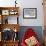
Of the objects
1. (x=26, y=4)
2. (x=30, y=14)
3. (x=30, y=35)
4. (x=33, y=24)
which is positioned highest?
(x=26, y=4)

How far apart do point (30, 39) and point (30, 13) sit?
43.2 inches

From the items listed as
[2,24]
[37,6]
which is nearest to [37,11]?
[37,6]

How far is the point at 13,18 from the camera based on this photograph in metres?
5.86

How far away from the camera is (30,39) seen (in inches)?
206

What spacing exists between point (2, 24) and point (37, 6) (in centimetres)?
148

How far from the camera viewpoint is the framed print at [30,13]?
19.1 feet

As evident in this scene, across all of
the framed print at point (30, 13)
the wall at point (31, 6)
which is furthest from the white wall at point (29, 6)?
the framed print at point (30, 13)

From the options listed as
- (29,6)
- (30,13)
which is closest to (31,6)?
(29,6)

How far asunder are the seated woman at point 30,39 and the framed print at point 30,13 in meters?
0.51

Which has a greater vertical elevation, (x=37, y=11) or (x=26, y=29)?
(x=37, y=11)

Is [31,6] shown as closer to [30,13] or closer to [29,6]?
[29,6]

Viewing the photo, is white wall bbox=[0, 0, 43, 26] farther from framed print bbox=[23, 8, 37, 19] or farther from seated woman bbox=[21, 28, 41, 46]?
seated woman bbox=[21, 28, 41, 46]

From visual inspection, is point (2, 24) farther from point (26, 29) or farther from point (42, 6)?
point (42, 6)

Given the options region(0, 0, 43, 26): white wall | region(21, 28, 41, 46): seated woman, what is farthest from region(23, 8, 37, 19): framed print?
region(21, 28, 41, 46): seated woman
